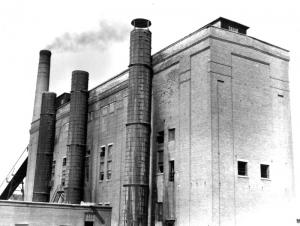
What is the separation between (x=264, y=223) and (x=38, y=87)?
30391 millimetres

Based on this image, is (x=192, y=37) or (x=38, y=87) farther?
(x=38, y=87)

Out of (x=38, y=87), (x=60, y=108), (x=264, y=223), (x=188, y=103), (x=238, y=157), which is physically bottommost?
(x=264, y=223)

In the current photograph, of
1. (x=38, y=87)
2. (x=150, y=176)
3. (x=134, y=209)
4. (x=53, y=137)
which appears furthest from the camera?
(x=38, y=87)

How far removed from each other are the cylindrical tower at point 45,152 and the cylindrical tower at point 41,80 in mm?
6428

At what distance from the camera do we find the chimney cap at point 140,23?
25.0m

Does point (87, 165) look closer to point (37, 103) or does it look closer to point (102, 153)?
point (102, 153)

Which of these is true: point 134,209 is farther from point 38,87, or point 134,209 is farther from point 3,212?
point 38,87

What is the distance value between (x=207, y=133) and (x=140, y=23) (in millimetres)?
8909

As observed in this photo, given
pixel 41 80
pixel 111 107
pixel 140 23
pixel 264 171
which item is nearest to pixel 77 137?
pixel 111 107

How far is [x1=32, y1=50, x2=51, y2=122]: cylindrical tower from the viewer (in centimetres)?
4366

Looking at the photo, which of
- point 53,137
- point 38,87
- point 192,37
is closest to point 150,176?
point 192,37

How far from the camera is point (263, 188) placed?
21.0 meters

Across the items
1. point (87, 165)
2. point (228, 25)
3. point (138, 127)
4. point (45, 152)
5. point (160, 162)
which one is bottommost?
point (160, 162)

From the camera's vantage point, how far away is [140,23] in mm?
25125
